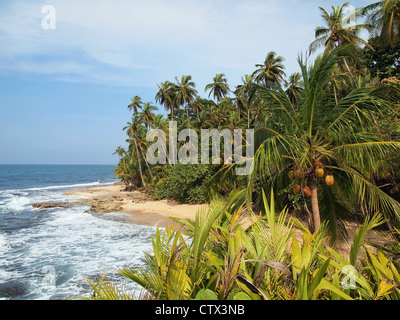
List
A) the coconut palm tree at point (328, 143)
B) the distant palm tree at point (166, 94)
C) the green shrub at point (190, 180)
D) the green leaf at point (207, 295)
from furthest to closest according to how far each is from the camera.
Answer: the distant palm tree at point (166, 94) → the green shrub at point (190, 180) → the coconut palm tree at point (328, 143) → the green leaf at point (207, 295)

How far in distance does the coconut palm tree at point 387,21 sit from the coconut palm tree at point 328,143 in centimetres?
1281

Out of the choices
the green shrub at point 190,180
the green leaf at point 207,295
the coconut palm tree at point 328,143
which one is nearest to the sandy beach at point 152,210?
the green shrub at point 190,180

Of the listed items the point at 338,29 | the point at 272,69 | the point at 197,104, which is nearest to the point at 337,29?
the point at 338,29

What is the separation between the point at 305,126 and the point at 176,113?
149 feet

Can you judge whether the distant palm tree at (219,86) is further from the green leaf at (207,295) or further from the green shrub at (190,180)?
the green leaf at (207,295)

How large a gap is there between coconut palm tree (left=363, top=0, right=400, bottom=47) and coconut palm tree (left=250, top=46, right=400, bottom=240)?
12.8 metres

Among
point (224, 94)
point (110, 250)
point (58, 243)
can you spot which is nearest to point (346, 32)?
point (110, 250)

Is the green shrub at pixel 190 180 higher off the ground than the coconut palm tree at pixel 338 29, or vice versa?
the coconut palm tree at pixel 338 29

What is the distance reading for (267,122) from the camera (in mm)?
6586

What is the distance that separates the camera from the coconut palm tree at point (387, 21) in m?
14.6

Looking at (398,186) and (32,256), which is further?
(32,256)

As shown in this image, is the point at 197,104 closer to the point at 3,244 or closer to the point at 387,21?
the point at 387,21

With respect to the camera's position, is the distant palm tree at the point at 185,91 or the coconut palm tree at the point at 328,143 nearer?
the coconut palm tree at the point at 328,143
